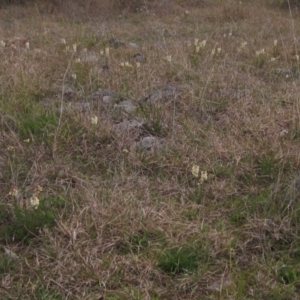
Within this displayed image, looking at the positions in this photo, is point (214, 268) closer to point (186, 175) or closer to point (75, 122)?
point (186, 175)

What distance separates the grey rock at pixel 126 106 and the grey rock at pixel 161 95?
12 cm

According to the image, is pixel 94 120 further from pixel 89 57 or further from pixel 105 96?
pixel 89 57

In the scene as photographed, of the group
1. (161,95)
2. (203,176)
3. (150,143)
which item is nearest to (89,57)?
(161,95)

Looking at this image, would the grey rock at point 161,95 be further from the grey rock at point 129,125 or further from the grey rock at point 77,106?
the grey rock at point 77,106

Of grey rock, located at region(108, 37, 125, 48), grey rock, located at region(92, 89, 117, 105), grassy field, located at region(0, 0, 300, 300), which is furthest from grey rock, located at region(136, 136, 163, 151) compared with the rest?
grey rock, located at region(108, 37, 125, 48)

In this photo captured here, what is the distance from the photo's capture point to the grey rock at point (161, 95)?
13.8ft

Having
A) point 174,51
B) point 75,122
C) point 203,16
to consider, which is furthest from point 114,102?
point 203,16

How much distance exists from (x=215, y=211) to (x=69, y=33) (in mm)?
5020

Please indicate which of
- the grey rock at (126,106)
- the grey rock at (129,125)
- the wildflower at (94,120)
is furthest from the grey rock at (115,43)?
the wildflower at (94,120)

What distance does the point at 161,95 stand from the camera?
4.30 meters

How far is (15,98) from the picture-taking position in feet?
13.5

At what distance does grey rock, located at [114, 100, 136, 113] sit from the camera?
403 centimetres

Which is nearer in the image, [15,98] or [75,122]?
[75,122]

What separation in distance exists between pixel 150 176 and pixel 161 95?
1288mm
